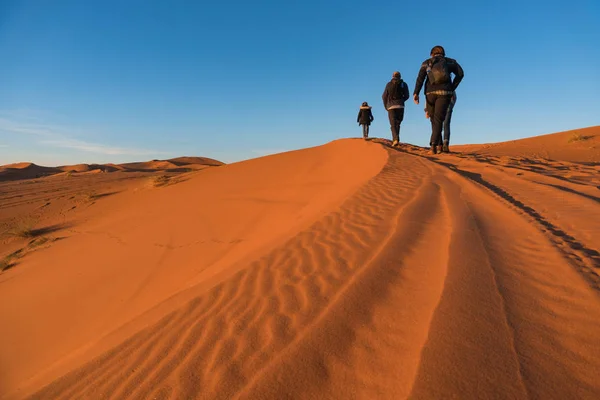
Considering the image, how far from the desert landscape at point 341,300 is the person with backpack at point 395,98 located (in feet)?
13.3

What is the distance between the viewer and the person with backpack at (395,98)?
30.6ft

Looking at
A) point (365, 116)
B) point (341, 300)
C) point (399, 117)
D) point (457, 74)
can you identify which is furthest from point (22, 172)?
point (341, 300)

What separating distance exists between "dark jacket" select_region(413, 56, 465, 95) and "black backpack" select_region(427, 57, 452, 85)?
0.06m

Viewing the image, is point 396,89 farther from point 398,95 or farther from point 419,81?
point 419,81

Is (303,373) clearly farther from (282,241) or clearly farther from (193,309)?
(282,241)

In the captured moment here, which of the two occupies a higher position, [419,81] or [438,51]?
[438,51]

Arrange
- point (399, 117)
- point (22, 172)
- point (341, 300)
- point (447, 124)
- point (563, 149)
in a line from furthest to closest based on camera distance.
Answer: point (22, 172) < point (563, 149) < point (399, 117) < point (447, 124) < point (341, 300)

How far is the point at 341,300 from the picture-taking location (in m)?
2.19

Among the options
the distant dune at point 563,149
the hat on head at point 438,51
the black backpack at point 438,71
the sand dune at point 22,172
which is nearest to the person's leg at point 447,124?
the black backpack at point 438,71

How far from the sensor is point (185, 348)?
2057 millimetres

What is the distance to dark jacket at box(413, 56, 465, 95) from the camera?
23.4 feet

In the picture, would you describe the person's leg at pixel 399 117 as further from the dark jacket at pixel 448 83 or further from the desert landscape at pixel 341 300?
the desert landscape at pixel 341 300

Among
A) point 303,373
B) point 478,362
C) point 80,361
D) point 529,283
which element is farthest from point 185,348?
point 529,283

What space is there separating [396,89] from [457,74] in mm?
2273
